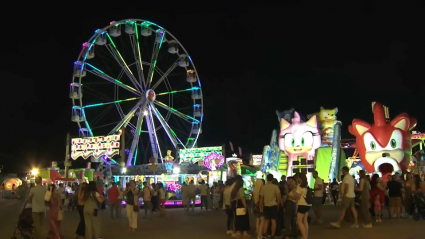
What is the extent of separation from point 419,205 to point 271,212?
226 inches

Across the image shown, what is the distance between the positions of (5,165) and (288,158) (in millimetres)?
51174

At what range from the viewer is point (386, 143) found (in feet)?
75.6

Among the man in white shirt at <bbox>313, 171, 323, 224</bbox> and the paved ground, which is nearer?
the paved ground

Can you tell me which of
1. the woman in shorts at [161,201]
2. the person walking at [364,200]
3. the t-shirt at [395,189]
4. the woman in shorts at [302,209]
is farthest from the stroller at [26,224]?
the t-shirt at [395,189]

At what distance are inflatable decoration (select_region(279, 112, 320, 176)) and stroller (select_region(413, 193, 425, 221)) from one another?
12.2 meters

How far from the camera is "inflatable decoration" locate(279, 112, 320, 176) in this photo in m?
25.3

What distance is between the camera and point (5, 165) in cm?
6569

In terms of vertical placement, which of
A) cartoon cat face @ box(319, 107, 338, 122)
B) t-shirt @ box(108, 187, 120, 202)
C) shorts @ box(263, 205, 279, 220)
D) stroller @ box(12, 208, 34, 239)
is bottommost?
stroller @ box(12, 208, 34, 239)

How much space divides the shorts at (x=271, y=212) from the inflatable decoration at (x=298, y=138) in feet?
53.7

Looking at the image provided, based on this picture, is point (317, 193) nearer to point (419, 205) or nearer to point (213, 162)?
point (419, 205)

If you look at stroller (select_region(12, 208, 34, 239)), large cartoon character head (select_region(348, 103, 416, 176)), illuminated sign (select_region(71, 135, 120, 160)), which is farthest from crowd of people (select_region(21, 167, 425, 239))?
illuminated sign (select_region(71, 135, 120, 160))

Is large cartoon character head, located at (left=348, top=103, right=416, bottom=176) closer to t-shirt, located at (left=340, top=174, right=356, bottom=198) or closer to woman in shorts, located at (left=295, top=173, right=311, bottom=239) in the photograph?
t-shirt, located at (left=340, top=174, right=356, bottom=198)

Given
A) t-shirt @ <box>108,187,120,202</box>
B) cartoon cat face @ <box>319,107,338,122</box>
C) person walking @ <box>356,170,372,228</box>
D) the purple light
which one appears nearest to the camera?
person walking @ <box>356,170,372,228</box>

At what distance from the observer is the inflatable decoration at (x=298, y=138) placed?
25316 mm
